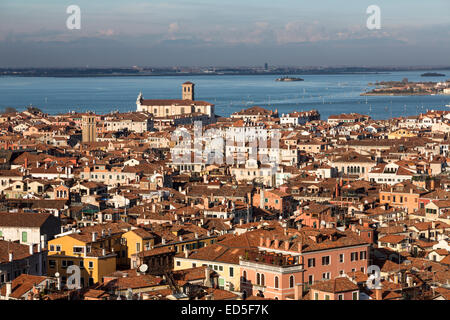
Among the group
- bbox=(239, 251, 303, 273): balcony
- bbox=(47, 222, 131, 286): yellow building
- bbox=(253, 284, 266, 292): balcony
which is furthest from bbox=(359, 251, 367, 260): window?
bbox=(47, 222, 131, 286): yellow building

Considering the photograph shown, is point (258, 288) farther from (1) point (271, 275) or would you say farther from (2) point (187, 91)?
(2) point (187, 91)

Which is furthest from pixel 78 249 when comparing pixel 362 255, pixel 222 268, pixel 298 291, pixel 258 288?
pixel 298 291

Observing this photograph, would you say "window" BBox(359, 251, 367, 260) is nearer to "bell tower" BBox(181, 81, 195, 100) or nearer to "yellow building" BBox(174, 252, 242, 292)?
"yellow building" BBox(174, 252, 242, 292)

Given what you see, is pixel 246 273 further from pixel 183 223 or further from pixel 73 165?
pixel 73 165

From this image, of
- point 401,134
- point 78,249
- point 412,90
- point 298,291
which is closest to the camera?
point 298,291

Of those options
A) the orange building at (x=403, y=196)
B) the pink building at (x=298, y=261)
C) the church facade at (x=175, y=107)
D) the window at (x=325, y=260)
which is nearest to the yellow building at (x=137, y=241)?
the pink building at (x=298, y=261)

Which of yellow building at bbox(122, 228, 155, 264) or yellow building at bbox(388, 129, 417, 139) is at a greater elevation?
yellow building at bbox(122, 228, 155, 264)

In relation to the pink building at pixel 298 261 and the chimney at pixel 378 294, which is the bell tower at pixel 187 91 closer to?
the pink building at pixel 298 261

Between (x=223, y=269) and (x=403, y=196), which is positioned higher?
(x=223, y=269)
